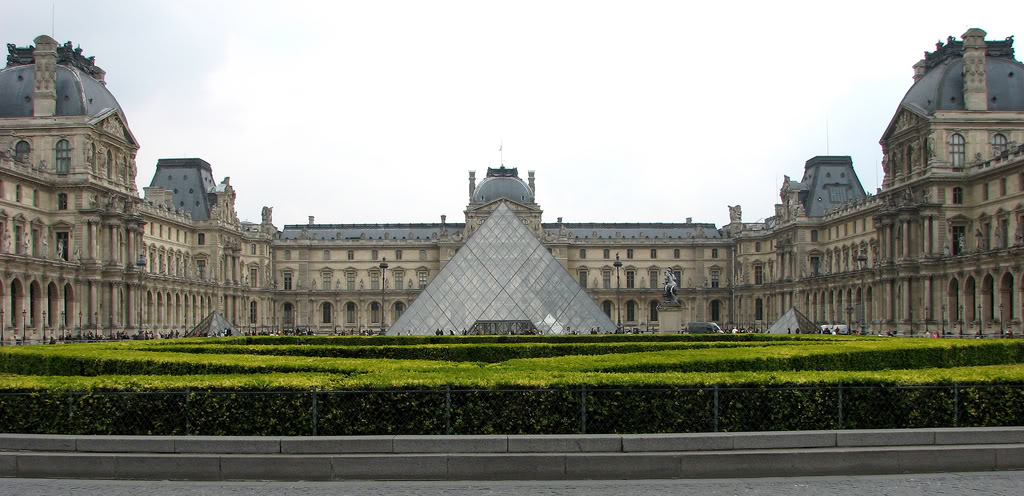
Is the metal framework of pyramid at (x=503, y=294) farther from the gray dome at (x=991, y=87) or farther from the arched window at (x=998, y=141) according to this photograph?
the arched window at (x=998, y=141)

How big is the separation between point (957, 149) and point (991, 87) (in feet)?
13.2

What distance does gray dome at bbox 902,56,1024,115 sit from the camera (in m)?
50.2

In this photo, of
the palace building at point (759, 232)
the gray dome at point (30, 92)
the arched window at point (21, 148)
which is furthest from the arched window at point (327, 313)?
the arched window at point (21, 148)

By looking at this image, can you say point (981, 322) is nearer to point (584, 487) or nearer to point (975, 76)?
point (975, 76)

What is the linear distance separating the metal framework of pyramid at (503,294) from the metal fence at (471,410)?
27660mm

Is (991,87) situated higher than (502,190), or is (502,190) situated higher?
(991,87)

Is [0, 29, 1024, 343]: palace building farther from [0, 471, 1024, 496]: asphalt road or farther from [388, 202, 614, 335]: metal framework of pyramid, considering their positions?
[0, 471, 1024, 496]: asphalt road

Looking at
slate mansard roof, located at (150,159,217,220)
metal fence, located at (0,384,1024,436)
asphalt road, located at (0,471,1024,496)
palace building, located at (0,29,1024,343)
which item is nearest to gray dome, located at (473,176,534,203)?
palace building, located at (0,29,1024,343)

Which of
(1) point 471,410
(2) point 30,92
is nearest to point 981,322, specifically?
(1) point 471,410

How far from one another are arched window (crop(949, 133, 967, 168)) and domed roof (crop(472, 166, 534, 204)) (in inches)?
1819

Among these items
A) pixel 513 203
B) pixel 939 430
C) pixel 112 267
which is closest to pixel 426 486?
pixel 939 430

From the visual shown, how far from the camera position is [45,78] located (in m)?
50.9

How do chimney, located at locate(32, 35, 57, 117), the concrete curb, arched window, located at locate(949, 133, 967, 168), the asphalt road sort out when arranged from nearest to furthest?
the asphalt road < the concrete curb < arched window, located at locate(949, 133, 967, 168) < chimney, located at locate(32, 35, 57, 117)

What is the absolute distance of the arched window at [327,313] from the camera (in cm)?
8894
